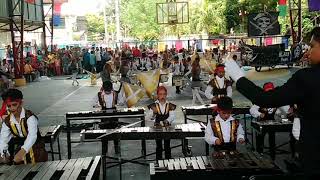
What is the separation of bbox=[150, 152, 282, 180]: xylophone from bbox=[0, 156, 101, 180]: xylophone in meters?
0.74

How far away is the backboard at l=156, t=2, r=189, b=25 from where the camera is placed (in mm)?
30359

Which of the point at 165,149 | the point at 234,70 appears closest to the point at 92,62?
the point at 165,149

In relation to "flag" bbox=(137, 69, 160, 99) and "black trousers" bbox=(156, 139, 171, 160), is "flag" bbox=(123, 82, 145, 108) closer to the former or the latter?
"flag" bbox=(137, 69, 160, 99)

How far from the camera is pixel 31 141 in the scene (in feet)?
20.9

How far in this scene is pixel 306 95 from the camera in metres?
3.53

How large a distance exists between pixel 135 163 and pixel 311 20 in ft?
105

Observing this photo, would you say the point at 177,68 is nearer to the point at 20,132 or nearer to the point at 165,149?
the point at 165,149

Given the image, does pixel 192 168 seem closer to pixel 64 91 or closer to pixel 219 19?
pixel 64 91

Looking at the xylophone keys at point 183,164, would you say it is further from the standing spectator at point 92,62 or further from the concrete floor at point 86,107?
the standing spectator at point 92,62

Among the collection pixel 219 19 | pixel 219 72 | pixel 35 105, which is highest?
pixel 219 19

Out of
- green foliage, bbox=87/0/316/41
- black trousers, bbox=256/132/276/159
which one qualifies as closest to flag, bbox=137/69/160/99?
black trousers, bbox=256/132/276/159

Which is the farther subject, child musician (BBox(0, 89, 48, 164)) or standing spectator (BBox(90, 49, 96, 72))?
standing spectator (BBox(90, 49, 96, 72))

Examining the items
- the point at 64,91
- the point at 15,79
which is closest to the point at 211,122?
the point at 64,91

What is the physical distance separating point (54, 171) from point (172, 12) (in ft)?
83.6
